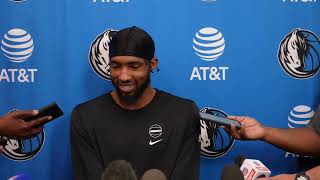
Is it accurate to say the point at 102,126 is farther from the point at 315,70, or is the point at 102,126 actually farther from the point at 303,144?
the point at 315,70

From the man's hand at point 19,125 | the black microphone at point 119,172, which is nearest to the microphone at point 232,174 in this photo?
the black microphone at point 119,172

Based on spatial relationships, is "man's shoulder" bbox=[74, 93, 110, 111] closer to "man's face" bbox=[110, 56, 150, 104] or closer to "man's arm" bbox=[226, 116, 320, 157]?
"man's face" bbox=[110, 56, 150, 104]

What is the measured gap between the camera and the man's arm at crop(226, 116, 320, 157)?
1.49 metres

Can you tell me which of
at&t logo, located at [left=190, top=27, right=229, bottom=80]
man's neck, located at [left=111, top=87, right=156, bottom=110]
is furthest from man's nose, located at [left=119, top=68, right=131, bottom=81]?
at&t logo, located at [left=190, top=27, right=229, bottom=80]

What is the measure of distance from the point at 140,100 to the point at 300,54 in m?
0.66

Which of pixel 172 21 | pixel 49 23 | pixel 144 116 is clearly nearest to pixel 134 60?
pixel 144 116

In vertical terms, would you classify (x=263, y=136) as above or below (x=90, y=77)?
below

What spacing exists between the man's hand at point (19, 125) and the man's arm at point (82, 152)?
99mm

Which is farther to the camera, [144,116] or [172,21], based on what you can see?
[172,21]

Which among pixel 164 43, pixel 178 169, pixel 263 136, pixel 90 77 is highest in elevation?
pixel 164 43

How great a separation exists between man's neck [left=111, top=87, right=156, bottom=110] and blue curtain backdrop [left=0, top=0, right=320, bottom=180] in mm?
166

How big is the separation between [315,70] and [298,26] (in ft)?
0.61

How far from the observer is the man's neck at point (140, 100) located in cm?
156

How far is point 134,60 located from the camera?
1453 millimetres
